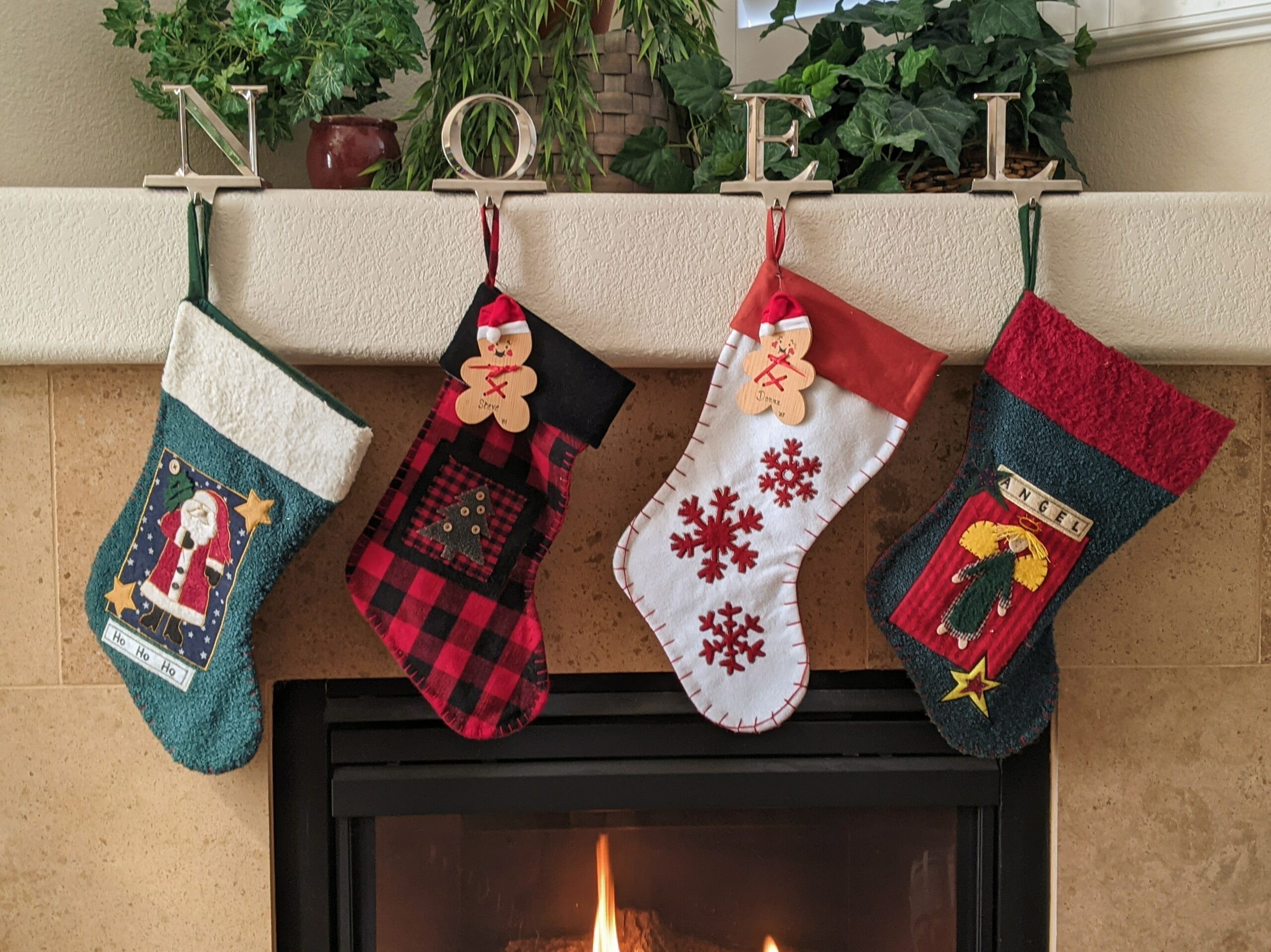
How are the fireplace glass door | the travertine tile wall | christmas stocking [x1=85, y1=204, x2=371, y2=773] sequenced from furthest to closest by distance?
1. the fireplace glass door
2. the travertine tile wall
3. christmas stocking [x1=85, y1=204, x2=371, y2=773]

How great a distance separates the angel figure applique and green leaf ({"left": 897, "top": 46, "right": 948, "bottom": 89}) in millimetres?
509

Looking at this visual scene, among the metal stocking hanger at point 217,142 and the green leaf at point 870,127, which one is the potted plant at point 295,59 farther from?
the green leaf at point 870,127

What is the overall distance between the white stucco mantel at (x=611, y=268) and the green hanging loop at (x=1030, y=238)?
15mm

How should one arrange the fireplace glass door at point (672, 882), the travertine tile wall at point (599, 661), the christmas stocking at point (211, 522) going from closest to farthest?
the christmas stocking at point (211, 522)
the travertine tile wall at point (599, 661)
the fireplace glass door at point (672, 882)

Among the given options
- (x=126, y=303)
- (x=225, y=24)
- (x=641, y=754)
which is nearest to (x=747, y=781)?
(x=641, y=754)

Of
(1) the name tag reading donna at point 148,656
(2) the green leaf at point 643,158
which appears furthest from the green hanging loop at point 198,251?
(2) the green leaf at point 643,158

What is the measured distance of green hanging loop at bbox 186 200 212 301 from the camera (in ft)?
3.17

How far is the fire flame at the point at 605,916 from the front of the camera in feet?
3.87

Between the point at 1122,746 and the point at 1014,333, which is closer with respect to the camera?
the point at 1014,333

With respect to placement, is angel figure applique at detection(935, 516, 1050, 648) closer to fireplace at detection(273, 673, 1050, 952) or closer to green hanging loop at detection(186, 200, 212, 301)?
fireplace at detection(273, 673, 1050, 952)

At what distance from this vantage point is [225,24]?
1.12 metres

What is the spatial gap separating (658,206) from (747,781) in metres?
0.65

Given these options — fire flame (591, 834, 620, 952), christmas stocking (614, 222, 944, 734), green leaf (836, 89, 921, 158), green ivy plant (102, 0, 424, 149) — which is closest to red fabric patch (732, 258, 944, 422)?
christmas stocking (614, 222, 944, 734)

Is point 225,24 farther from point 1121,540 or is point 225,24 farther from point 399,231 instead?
point 1121,540
